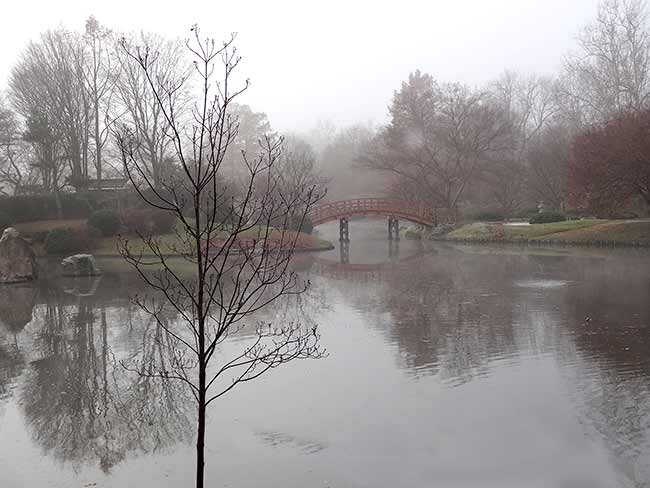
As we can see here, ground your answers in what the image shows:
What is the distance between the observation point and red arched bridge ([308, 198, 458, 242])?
123ft

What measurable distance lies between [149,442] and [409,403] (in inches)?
111

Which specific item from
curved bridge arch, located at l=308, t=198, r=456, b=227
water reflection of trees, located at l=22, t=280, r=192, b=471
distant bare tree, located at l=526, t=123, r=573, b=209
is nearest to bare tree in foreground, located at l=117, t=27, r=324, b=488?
water reflection of trees, located at l=22, t=280, r=192, b=471

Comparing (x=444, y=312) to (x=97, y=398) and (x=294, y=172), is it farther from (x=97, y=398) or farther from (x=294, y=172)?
(x=294, y=172)

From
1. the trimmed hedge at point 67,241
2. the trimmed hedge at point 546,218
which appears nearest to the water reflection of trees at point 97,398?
the trimmed hedge at point 67,241

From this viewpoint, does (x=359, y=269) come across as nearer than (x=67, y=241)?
Yes

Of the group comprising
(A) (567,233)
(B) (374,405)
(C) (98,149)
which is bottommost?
(B) (374,405)

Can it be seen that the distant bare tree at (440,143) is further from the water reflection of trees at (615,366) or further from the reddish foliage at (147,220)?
the water reflection of trees at (615,366)

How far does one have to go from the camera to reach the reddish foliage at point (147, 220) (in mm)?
28609

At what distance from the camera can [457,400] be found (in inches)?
264

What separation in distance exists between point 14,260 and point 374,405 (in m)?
16.6

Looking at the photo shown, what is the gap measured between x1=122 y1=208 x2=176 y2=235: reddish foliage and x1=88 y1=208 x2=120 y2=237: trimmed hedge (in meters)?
0.54

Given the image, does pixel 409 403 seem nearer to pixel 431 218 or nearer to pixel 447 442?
pixel 447 442

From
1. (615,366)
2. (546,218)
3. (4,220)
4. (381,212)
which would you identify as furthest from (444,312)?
(4,220)

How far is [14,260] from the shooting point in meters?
19.4
